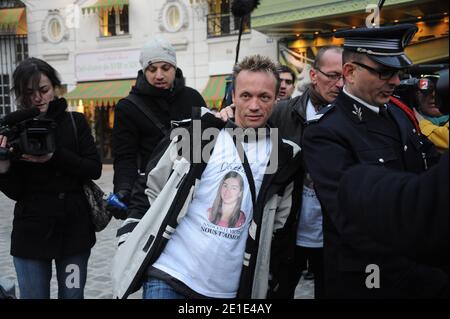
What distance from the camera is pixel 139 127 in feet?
10.2

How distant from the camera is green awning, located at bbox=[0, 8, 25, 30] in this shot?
17.4 meters

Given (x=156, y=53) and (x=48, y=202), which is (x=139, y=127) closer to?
(x=156, y=53)

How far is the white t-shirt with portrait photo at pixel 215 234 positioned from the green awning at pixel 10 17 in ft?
58.5

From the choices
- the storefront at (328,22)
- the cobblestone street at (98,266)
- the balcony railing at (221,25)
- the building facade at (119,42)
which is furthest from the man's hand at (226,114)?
the balcony railing at (221,25)

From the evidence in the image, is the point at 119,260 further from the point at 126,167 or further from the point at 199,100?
the point at 199,100

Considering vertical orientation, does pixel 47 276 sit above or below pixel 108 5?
below

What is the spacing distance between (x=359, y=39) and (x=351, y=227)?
0.82 metres

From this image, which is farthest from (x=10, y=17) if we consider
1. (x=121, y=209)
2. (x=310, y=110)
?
(x=310, y=110)

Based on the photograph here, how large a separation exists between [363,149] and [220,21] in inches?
568

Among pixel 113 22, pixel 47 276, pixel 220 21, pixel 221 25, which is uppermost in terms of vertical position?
pixel 113 22

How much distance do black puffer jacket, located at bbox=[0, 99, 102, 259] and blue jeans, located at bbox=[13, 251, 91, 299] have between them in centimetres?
6

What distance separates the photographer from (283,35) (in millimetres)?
14227

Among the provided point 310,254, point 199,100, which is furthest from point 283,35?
point 310,254

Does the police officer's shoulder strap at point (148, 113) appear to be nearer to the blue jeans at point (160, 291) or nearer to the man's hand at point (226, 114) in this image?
the man's hand at point (226, 114)
